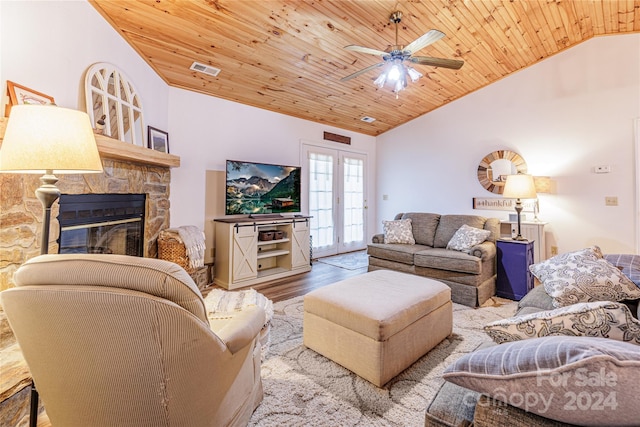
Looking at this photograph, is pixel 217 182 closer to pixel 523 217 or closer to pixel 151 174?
pixel 151 174

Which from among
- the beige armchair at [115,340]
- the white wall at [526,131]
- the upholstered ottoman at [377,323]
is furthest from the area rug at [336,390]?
the white wall at [526,131]

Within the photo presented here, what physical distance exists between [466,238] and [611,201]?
2008 millimetres

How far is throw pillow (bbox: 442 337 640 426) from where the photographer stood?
2.04 feet

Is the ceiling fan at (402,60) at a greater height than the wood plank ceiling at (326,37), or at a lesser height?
lesser

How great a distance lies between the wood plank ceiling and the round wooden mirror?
3.98 feet

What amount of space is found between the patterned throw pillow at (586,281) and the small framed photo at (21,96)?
333 centimetres

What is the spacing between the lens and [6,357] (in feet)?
4.81

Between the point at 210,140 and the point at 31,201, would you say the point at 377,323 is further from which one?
the point at 210,140

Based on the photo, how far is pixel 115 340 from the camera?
3.05ft

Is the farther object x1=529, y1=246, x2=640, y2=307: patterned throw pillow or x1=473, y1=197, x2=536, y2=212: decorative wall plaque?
x1=473, y1=197, x2=536, y2=212: decorative wall plaque

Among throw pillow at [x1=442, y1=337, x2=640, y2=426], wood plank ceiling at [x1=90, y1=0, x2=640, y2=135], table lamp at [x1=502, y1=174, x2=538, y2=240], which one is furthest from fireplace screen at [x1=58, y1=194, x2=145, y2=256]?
table lamp at [x1=502, y1=174, x2=538, y2=240]

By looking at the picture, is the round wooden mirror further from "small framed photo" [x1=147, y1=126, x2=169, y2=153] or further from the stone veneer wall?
the stone veneer wall

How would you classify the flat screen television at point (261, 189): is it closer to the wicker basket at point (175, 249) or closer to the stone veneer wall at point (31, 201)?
the wicker basket at point (175, 249)

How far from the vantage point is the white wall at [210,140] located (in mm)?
3701
